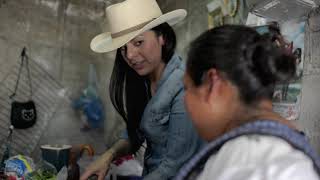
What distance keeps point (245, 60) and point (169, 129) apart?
509mm

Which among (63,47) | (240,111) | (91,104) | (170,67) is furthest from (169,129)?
(63,47)

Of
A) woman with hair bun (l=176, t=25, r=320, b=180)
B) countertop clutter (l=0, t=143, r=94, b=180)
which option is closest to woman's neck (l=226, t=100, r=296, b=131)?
woman with hair bun (l=176, t=25, r=320, b=180)

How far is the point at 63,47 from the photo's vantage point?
2326 mm

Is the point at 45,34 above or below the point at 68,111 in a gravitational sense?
above

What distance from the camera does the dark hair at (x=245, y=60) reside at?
55cm

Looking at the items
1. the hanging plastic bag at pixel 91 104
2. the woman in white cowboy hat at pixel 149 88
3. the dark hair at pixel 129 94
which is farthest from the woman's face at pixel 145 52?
the hanging plastic bag at pixel 91 104

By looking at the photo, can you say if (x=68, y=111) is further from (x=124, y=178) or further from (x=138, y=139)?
(x=138, y=139)

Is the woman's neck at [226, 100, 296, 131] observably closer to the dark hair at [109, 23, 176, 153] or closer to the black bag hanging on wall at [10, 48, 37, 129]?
the dark hair at [109, 23, 176, 153]

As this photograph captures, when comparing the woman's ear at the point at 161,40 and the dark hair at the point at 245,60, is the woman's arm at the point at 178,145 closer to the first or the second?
the woman's ear at the point at 161,40

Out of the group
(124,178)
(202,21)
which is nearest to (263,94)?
(124,178)

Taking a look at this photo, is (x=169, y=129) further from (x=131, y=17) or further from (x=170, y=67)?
(x=131, y=17)

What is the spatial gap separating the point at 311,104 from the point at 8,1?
1.96m

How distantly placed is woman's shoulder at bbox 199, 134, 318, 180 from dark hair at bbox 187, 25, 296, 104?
4.1 inches

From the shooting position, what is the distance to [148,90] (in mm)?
1316
